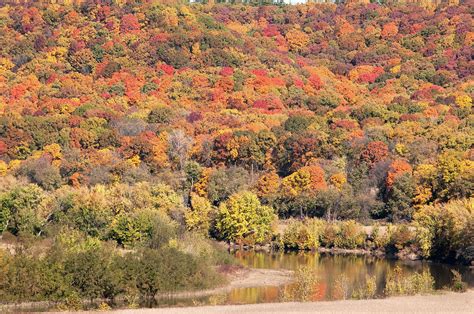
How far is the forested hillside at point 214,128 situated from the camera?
3568 inches

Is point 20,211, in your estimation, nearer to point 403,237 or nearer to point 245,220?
point 245,220

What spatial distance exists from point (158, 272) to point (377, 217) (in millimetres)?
49096

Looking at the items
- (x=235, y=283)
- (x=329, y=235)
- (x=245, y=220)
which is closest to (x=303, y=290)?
(x=235, y=283)

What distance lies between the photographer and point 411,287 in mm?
56844

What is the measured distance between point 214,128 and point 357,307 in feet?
278

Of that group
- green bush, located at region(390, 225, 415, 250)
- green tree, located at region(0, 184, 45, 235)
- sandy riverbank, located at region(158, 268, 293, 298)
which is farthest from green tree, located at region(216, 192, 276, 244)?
green tree, located at region(0, 184, 45, 235)

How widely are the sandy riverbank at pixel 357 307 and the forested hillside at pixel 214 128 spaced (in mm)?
21163

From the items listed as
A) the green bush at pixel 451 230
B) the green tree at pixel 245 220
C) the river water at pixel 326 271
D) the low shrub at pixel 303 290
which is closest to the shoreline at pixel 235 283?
the river water at pixel 326 271

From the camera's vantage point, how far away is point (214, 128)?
13438 centimetres

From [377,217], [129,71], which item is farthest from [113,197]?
[129,71]

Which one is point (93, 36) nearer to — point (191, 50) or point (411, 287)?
point (191, 50)

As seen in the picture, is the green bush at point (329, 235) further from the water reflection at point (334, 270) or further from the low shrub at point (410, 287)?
the low shrub at point (410, 287)

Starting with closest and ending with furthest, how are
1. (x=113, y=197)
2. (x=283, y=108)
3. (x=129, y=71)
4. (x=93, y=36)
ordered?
(x=113, y=197) < (x=283, y=108) < (x=129, y=71) < (x=93, y=36)

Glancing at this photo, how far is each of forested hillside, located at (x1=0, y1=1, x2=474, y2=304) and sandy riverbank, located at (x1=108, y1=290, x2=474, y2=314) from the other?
2116 centimetres
